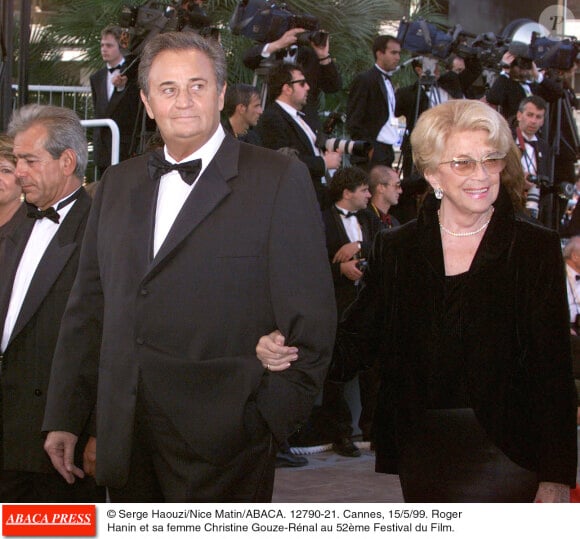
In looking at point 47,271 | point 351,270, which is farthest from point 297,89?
point 47,271

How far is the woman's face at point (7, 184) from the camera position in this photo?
4.70m

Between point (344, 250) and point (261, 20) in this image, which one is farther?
point (261, 20)

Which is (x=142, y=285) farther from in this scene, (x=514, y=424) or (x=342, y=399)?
(x=342, y=399)

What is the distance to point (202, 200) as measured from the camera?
3.04 m

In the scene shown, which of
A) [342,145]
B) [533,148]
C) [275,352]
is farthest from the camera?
[533,148]

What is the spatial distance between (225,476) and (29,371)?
1231 millimetres

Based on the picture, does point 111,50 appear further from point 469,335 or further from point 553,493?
point 553,493

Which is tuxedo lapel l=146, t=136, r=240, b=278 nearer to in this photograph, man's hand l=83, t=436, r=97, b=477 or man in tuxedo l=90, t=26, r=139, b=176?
man's hand l=83, t=436, r=97, b=477

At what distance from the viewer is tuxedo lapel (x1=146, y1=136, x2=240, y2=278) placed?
9.83 ft

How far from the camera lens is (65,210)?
4.05m

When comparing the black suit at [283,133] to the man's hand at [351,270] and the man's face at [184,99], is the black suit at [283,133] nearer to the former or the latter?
the man's hand at [351,270]

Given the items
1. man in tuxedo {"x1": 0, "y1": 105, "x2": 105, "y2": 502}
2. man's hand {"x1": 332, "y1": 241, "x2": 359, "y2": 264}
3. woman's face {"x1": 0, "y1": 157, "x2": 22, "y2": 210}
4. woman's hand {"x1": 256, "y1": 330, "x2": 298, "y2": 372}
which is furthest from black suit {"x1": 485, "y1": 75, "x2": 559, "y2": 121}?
woman's hand {"x1": 256, "y1": 330, "x2": 298, "y2": 372}

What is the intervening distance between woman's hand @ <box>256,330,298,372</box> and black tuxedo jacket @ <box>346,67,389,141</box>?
666cm

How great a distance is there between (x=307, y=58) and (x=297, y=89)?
1054 mm
